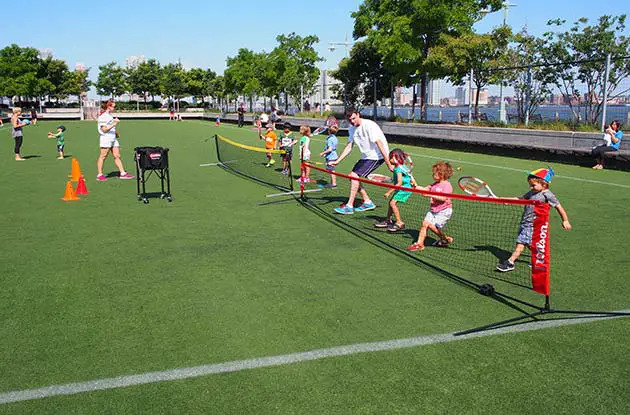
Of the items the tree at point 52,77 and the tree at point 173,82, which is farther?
the tree at point 173,82

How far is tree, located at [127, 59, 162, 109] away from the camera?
95750 millimetres

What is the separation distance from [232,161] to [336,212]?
9340mm

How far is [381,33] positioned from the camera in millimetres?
30562

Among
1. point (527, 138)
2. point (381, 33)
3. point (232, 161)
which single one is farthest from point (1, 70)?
point (527, 138)

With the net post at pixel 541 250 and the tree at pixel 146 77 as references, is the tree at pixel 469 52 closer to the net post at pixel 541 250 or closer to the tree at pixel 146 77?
the net post at pixel 541 250

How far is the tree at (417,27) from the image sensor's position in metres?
28.5

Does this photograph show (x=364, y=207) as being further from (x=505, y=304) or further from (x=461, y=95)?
(x=461, y=95)

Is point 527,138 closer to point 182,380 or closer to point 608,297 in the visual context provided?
point 608,297

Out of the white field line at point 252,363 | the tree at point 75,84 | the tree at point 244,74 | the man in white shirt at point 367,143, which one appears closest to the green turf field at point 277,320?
the white field line at point 252,363

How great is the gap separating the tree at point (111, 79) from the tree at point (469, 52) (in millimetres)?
79997

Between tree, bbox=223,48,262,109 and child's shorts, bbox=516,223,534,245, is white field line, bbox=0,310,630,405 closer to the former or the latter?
child's shorts, bbox=516,223,534,245

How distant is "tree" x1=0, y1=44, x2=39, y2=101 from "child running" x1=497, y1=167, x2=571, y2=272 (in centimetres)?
8089

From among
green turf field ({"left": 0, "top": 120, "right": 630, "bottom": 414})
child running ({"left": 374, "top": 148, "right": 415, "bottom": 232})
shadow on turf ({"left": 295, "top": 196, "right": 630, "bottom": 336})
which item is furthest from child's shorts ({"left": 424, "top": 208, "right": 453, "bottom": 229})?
child running ({"left": 374, "top": 148, "right": 415, "bottom": 232})

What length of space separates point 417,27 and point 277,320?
26850mm
